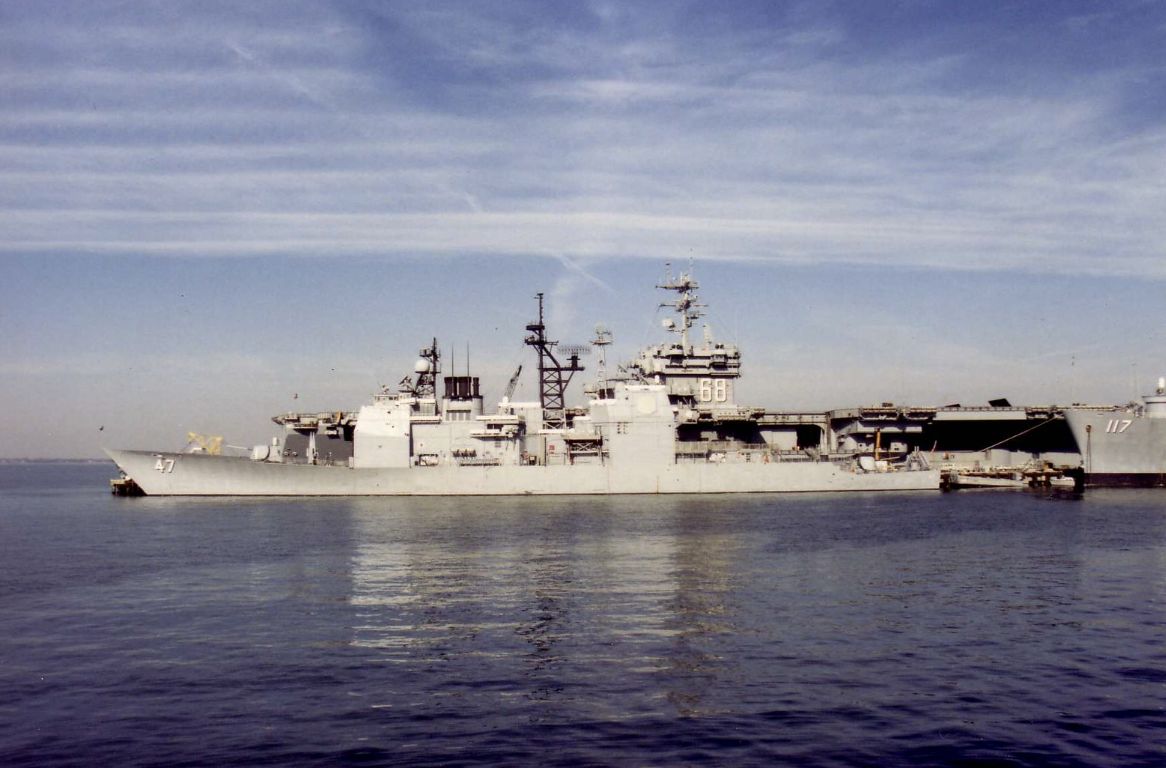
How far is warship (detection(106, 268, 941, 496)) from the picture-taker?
4191 centimetres

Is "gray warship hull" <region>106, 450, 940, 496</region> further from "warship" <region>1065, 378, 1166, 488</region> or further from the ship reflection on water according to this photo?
"warship" <region>1065, 378, 1166, 488</region>

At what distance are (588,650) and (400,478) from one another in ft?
98.6

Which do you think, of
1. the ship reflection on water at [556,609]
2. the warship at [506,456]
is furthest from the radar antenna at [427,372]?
the ship reflection on water at [556,609]

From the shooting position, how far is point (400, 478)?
41.7m

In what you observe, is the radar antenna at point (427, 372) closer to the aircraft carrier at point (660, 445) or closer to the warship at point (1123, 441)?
the aircraft carrier at point (660, 445)

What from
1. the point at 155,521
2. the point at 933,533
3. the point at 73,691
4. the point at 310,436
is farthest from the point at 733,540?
the point at 310,436

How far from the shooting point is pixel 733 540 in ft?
84.1

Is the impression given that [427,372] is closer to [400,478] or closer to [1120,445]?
[400,478]

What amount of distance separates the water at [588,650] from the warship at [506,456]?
15067 millimetres

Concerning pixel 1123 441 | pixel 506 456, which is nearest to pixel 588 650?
pixel 506 456

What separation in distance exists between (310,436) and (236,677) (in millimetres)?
36094

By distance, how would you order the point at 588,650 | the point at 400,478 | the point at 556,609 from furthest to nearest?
the point at 400,478 → the point at 556,609 → the point at 588,650

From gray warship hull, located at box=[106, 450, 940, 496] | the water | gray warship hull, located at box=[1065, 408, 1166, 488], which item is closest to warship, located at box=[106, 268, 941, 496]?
gray warship hull, located at box=[106, 450, 940, 496]

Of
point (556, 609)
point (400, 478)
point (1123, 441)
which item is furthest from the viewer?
point (1123, 441)
